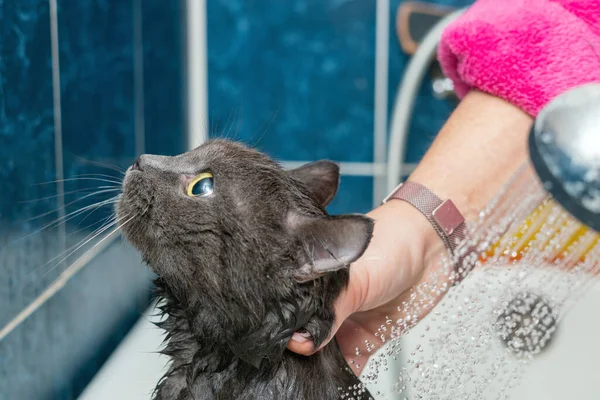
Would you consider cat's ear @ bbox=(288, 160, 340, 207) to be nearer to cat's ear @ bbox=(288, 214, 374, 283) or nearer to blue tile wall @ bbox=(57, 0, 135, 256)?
cat's ear @ bbox=(288, 214, 374, 283)

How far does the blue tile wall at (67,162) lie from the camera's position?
0.92 m

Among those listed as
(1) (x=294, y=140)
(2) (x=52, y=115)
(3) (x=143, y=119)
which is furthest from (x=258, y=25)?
(2) (x=52, y=115)

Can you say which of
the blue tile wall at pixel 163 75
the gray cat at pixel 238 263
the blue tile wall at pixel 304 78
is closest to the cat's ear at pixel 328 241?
the gray cat at pixel 238 263

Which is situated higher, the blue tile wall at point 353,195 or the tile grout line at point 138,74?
the tile grout line at point 138,74

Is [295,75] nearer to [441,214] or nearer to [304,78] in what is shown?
[304,78]

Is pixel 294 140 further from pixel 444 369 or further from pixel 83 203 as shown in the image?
pixel 444 369

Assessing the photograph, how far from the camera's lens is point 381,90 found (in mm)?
2084

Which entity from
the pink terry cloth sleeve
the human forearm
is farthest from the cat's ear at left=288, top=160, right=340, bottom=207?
the pink terry cloth sleeve

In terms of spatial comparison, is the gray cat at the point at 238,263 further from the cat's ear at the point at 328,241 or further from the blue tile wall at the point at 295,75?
the blue tile wall at the point at 295,75

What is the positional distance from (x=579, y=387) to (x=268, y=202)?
975 mm

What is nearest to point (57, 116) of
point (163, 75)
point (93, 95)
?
point (93, 95)

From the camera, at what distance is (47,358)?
107cm

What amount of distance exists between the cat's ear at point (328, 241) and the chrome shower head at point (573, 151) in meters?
0.18

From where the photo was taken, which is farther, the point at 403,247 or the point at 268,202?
the point at 403,247
